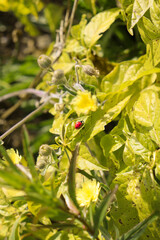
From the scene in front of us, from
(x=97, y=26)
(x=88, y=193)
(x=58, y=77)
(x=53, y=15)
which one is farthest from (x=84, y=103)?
(x=53, y=15)

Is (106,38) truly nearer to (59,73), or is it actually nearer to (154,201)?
(59,73)

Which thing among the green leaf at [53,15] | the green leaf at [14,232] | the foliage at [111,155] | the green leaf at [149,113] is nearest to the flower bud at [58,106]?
the foliage at [111,155]

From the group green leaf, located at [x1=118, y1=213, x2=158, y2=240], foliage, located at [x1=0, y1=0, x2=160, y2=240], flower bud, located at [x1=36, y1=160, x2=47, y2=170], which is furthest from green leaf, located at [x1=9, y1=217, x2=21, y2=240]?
green leaf, located at [x1=118, y1=213, x2=158, y2=240]

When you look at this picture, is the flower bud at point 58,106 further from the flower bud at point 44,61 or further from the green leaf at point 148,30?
the green leaf at point 148,30

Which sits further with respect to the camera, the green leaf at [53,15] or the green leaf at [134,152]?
the green leaf at [53,15]

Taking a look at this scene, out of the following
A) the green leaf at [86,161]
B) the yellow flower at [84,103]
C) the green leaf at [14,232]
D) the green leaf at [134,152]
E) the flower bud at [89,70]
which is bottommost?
the green leaf at [134,152]

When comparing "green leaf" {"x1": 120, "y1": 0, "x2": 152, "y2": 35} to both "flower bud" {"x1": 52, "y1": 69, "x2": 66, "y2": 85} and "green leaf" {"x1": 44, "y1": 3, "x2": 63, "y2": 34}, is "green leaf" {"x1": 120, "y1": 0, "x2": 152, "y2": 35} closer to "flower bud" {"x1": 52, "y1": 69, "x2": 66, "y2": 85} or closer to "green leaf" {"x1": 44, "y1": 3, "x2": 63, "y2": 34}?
"flower bud" {"x1": 52, "y1": 69, "x2": 66, "y2": 85}

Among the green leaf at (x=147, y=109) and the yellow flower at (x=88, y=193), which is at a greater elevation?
the green leaf at (x=147, y=109)
